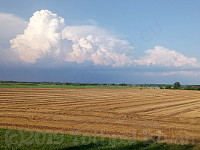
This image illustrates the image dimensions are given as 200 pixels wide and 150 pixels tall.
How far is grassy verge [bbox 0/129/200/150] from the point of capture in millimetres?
11805

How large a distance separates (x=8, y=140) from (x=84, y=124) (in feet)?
21.4

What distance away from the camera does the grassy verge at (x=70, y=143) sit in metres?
11.8

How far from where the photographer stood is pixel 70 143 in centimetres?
1245

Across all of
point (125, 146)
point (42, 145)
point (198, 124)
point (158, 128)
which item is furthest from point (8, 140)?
point (198, 124)

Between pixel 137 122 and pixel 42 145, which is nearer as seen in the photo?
pixel 42 145

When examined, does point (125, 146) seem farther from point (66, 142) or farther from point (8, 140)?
point (8, 140)

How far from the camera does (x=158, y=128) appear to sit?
17.2 meters

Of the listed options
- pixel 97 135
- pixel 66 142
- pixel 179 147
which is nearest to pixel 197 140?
pixel 179 147

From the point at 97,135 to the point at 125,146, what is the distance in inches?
115

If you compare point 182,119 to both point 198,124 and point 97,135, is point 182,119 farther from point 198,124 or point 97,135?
point 97,135

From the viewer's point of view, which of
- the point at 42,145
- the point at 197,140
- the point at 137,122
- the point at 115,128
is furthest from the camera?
the point at 137,122

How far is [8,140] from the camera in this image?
12617 millimetres

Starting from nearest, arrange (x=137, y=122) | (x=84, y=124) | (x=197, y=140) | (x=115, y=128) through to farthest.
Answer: (x=197, y=140)
(x=115, y=128)
(x=84, y=124)
(x=137, y=122)

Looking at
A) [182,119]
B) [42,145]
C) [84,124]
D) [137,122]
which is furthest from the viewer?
[182,119]
